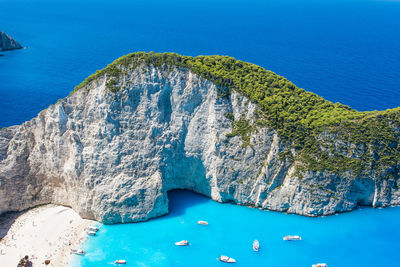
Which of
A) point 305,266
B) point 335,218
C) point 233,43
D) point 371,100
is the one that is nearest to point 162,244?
point 305,266

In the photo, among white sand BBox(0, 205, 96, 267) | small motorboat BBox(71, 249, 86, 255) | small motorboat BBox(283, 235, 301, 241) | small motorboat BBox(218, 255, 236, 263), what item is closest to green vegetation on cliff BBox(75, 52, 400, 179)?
small motorboat BBox(283, 235, 301, 241)

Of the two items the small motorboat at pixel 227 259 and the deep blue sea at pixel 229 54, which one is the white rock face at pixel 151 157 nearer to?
the deep blue sea at pixel 229 54

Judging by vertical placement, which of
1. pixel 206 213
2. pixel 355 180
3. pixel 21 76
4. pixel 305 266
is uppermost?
pixel 21 76

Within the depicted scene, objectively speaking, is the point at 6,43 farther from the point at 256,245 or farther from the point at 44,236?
the point at 256,245

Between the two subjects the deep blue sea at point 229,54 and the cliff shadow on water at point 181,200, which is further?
the cliff shadow on water at point 181,200

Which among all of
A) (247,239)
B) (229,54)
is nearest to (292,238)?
(247,239)

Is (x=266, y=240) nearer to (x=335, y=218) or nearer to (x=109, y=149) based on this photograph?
(x=335, y=218)

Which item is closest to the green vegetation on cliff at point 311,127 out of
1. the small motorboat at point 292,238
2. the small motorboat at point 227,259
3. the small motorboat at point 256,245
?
the small motorboat at point 292,238

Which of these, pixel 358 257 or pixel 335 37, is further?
pixel 335 37
